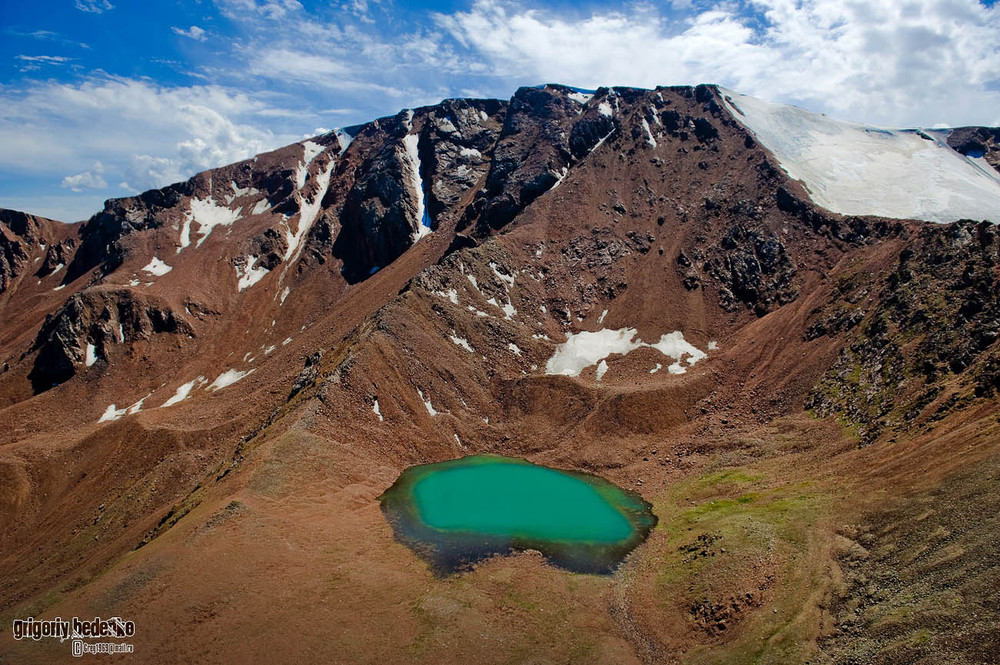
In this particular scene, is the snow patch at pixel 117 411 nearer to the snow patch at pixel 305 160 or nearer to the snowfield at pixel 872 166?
the snow patch at pixel 305 160

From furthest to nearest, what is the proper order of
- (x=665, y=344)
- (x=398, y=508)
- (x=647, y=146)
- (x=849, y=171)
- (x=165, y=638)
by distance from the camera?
(x=647, y=146) → (x=849, y=171) → (x=665, y=344) → (x=398, y=508) → (x=165, y=638)

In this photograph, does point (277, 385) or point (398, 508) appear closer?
point (398, 508)

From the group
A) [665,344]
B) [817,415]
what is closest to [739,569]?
[817,415]

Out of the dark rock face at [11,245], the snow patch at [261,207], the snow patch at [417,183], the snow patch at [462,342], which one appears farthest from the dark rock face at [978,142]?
the dark rock face at [11,245]

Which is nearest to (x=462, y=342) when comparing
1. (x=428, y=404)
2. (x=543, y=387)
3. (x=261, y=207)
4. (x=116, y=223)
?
(x=428, y=404)

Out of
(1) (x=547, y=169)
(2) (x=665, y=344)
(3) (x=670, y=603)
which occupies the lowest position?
(3) (x=670, y=603)

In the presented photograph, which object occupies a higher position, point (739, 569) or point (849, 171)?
point (849, 171)

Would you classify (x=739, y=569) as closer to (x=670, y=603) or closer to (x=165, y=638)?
(x=670, y=603)

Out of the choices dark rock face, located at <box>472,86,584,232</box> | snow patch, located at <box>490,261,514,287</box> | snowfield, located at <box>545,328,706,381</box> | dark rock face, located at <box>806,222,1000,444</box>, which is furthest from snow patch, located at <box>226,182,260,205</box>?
dark rock face, located at <box>806,222,1000,444</box>
